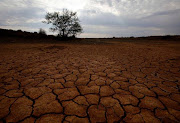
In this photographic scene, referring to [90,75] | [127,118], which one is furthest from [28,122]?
[90,75]

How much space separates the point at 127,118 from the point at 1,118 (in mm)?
1451

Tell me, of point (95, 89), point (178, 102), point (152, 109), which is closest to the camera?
point (152, 109)

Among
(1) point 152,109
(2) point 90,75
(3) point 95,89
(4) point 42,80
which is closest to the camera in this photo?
(1) point 152,109

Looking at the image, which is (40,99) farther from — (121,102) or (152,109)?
(152,109)

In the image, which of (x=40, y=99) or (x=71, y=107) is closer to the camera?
(x=71, y=107)

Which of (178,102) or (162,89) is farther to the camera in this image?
(162,89)

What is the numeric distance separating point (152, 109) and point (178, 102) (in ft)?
1.52

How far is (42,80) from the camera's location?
6.49ft

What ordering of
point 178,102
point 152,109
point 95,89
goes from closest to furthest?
1. point 152,109
2. point 178,102
3. point 95,89

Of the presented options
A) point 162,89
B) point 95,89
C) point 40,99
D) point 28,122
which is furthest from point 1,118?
point 162,89

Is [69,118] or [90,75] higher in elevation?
[90,75]

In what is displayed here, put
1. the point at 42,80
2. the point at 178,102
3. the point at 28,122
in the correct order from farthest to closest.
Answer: the point at 42,80 < the point at 178,102 < the point at 28,122

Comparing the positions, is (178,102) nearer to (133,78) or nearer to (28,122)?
(133,78)

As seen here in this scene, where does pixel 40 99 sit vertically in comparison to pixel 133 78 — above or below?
below
